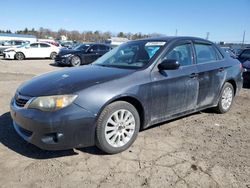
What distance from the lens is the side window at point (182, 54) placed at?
179 inches

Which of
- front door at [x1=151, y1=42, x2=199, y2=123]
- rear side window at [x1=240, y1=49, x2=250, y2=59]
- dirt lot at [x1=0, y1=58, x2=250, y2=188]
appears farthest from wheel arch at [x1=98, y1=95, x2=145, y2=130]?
rear side window at [x1=240, y1=49, x2=250, y2=59]

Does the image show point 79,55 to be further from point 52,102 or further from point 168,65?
point 52,102

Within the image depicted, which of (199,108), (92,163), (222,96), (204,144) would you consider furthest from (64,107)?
(222,96)

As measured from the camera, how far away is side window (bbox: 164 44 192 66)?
4.54m

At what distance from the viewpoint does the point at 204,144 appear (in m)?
4.20

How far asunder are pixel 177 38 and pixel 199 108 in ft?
4.38

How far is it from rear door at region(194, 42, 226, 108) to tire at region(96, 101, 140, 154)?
161 centimetres

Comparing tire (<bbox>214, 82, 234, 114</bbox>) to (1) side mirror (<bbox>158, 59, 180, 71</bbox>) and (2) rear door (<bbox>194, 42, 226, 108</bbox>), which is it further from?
(1) side mirror (<bbox>158, 59, 180, 71</bbox>)

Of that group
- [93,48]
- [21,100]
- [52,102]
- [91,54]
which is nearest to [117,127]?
[52,102]

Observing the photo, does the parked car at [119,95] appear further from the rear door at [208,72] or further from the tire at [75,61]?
the tire at [75,61]

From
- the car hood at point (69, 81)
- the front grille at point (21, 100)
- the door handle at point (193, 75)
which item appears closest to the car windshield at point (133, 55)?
the car hood at point (69, 81)

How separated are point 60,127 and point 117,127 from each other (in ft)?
2.73

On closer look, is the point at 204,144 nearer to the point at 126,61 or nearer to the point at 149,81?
the point at 149,81

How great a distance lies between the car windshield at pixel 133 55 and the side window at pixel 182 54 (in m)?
0.21
